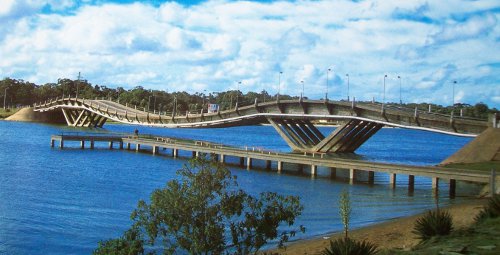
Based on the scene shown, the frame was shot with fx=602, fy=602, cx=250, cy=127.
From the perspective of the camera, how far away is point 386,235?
29.5m

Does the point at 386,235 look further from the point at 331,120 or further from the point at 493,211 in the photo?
the point at 331,120

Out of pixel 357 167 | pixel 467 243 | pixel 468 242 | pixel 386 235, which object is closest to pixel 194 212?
pixel 467 243

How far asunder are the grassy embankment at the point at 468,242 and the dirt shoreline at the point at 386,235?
4.23m

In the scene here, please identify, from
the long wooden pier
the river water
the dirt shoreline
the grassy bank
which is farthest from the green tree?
the long wooden pier

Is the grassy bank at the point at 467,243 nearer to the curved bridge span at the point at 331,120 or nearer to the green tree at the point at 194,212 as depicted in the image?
the green tree at the point at 194,212

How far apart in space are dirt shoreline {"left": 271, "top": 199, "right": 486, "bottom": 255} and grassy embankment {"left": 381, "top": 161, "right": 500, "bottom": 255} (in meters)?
4.23

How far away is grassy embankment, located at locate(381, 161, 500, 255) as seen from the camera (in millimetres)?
16359

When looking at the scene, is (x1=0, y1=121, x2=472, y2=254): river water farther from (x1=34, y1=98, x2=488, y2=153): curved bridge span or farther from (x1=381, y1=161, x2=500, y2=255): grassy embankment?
(x1=381, y1=161, x2=500, y2=255): grassy embankment

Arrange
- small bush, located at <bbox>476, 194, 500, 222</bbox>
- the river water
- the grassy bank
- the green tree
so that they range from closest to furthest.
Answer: the grassy bank < the green tree < small bush, located at <bbox>476, 194, 500, 222</bbox> < the river water

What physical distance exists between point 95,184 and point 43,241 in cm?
2186

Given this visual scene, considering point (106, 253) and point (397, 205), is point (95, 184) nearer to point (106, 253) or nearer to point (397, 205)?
point (397, 205)

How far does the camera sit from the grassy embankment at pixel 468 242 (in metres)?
16.4

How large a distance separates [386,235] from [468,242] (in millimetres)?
11890

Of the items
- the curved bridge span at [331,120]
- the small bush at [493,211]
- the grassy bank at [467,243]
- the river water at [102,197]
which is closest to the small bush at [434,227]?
the grassy bank at [467,243]
